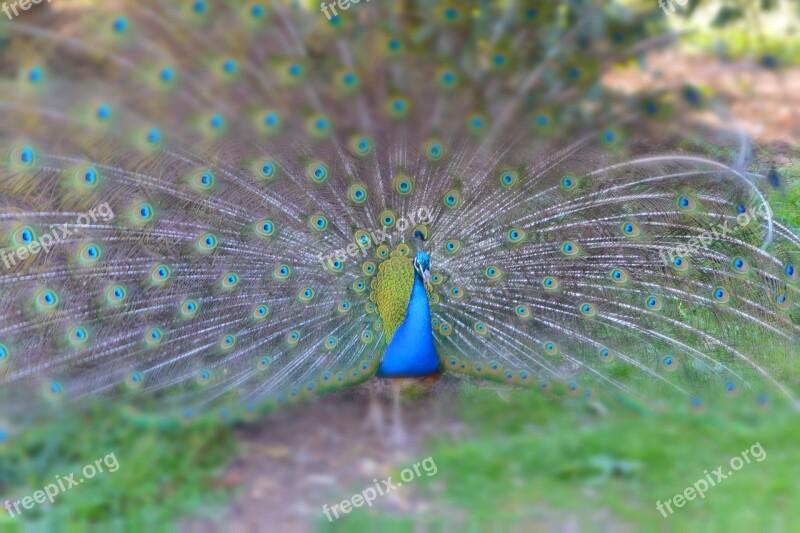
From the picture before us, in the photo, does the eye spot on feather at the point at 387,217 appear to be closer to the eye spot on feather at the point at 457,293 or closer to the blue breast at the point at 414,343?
the blue breast at the point at 414,343

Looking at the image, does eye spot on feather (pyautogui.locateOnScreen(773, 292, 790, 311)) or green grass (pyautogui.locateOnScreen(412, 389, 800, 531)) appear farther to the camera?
eye spot on feather (pyautogui.locateOnScreen(773, 292, 790, 311))

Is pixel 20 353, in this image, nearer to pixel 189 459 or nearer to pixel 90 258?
pixel 90 258

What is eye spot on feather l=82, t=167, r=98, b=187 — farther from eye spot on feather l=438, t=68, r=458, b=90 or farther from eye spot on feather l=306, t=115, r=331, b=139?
eye spot on feather l=438, t=68, r=458, b=90

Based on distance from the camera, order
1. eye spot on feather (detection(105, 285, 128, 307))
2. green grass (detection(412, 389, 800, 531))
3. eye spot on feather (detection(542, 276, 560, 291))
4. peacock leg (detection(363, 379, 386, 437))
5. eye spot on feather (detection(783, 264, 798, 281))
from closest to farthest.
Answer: green grass (detection(412, 389, 800, 531)) → eye spot on feather (detection(105, 285, 128, 307)) → eye spot on feather (detection(783, 264, 798, 281)) → eye spot on feather (detection(542, 276, 560, 291)) → peacock leg (detection(363, 379, 386, 437))

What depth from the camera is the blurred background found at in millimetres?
3393

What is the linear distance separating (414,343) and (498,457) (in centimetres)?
76

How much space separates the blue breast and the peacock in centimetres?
1

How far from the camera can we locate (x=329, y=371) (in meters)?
4.07

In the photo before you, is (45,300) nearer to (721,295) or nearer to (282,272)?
(282,272)

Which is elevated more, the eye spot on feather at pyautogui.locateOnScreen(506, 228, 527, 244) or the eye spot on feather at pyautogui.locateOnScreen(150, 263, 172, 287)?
the eye spot on feather at pyautogui.locateOnScreen(150, 263, 172, 287)

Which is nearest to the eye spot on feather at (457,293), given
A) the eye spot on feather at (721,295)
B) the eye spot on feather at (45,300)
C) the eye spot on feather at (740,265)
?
the eye spot on feather at (721,295)

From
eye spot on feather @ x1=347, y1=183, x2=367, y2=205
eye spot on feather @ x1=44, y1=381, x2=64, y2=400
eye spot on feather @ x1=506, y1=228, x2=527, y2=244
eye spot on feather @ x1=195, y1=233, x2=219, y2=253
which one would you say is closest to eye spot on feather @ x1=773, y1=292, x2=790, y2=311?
eye spot on feather @ x1=506, y1=228, x2=527, y2=244

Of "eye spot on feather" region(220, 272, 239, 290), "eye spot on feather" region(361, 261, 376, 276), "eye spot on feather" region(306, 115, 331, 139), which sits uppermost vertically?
"eye spot on feather" region(306, 115, 331, 139)

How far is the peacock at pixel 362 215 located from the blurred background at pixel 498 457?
17 cm
